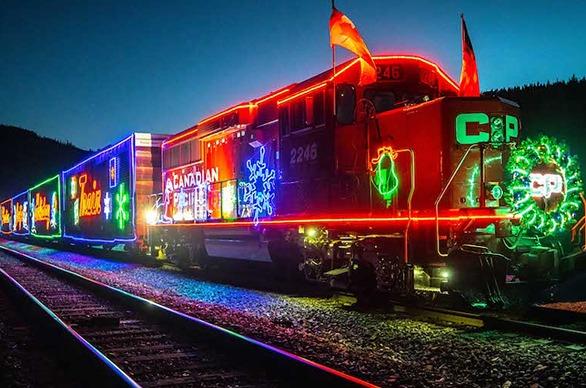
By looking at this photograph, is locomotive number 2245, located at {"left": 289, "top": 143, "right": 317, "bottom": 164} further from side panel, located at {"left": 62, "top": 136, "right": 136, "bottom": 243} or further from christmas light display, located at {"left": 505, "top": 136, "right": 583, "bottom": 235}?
side panel, located at {"left": 62, "top": 136, "right": 136, "bottom": 243}

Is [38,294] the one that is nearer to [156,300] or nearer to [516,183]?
[156,300]

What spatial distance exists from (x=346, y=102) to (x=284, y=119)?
2.47 meters

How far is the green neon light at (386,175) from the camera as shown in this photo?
341 inches

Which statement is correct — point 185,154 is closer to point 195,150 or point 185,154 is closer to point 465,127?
point 195,150

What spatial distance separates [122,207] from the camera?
67.0ft

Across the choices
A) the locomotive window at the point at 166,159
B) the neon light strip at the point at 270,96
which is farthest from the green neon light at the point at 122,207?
the neon light strip at the point at 270,96

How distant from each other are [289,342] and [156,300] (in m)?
4.31

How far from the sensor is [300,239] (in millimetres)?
10820

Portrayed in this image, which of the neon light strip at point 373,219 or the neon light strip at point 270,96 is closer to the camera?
the neon light strip at point 373,219

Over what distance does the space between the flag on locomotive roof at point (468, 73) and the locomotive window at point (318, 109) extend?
209cm

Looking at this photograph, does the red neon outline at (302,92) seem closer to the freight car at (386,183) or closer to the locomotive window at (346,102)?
the freight car at (386,183)

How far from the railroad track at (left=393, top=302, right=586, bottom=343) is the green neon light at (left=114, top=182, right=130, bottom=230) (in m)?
12.8

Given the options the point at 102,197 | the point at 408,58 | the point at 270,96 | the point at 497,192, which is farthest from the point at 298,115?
the point at 102,197

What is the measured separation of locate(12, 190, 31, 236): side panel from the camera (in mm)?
43625
